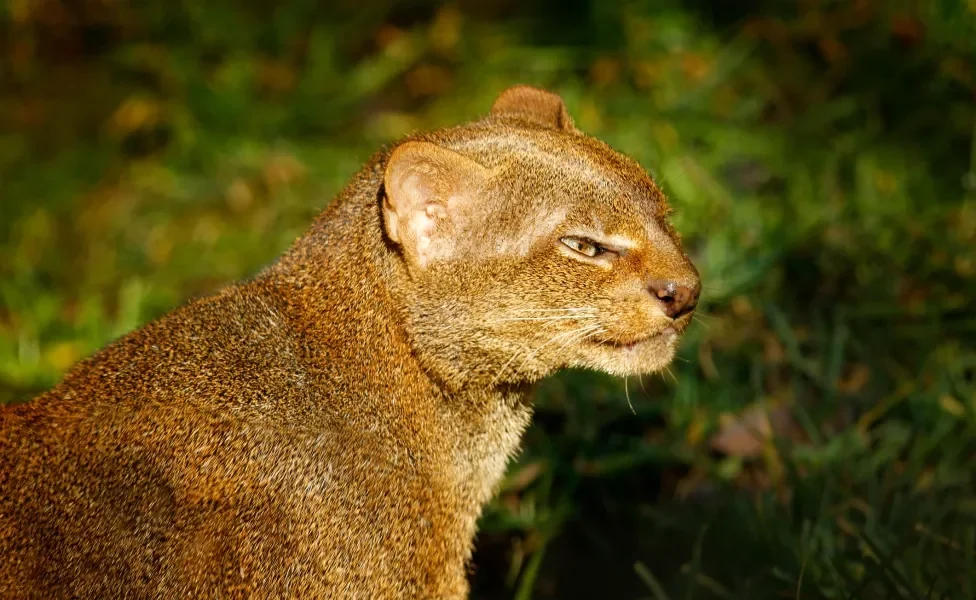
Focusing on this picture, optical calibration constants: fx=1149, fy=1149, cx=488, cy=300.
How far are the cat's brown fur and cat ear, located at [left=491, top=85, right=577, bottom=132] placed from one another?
20cm

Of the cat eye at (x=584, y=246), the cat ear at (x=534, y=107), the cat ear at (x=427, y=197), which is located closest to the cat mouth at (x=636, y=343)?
the cat eye at (x=584, y=246)

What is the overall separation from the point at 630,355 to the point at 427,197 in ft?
2.44

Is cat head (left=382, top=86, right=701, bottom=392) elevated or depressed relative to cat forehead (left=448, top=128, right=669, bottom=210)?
depressed

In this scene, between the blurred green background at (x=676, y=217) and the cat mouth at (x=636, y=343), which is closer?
the cat mouth at (x=636, y=343)

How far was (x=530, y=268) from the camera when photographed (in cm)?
329

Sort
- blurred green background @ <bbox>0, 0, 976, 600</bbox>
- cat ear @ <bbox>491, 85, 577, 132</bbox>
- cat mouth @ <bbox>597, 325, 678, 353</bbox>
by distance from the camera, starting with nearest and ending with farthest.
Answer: cat mouth @ <bbox>597, 325, 678, 353</bbox>, cat ear @ <bbox>491, 85, 577, 132</bbox>, blurred green background @ <bbox>0, 0, 976, 600</bbox>

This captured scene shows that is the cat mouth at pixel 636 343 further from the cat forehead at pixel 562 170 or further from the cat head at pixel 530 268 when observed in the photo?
the cat forehead at pixel 562 170

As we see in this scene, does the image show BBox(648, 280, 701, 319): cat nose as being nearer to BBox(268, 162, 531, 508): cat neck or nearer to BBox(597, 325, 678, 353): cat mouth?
BBox(597, 325, 678, 353): cat mouth

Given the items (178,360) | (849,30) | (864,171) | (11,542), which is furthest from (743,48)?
(11,542)

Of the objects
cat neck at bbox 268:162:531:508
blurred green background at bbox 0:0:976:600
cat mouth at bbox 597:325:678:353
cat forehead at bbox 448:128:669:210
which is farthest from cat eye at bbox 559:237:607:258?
blurred green background at bbox 0:0:976:600

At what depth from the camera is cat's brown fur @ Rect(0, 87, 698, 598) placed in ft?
9.67

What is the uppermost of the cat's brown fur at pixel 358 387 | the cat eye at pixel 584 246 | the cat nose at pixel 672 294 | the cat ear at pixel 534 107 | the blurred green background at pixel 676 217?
the cat ear at pixel 534 107

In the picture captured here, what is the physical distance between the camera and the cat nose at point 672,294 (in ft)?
10.6

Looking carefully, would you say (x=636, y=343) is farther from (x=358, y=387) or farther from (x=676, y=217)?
(x=676, y=217)
